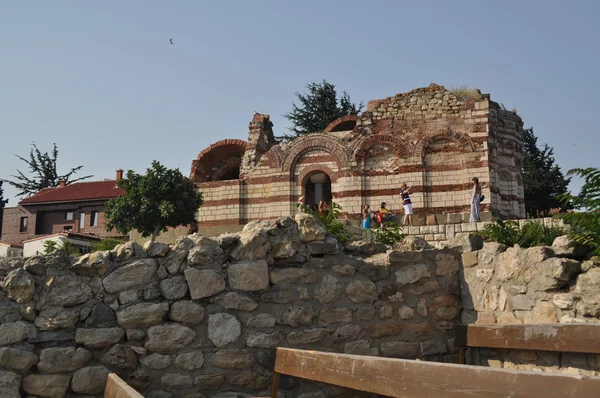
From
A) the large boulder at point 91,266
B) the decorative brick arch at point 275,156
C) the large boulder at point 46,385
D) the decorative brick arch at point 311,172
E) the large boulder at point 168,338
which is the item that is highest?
the decorative brick arch at point 275,156

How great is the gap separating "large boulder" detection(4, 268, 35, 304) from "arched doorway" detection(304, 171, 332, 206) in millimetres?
16225

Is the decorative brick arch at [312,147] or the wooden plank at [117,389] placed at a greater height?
the decorative brick arch at [312,147]

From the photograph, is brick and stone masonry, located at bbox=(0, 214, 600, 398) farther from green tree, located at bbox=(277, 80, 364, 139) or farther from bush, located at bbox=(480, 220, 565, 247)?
green tree, located at bbox=(277, 80, 364, 139)

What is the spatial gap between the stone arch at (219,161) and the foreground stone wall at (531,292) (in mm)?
17429

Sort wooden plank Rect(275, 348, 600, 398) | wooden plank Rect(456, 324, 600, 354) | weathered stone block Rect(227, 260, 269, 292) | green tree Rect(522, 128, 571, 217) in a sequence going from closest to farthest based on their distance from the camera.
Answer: wooden plank Rect(275, 348, 600, 398), wooden plank Rect(456, 324, 600, 354), weathered stone block Rect(227, 260, 269, 292), green tree Rect(522, 128, 571, 217)

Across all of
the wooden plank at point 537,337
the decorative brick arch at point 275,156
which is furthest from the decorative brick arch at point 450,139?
the wooden plank at point 537,337

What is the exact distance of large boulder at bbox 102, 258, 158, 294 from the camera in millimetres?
4308

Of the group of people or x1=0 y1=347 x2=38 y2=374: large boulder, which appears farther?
the group of people

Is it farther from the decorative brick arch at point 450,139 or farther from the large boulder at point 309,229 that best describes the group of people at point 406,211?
the large boulder at point 309,229

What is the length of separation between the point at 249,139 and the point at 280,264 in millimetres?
17241

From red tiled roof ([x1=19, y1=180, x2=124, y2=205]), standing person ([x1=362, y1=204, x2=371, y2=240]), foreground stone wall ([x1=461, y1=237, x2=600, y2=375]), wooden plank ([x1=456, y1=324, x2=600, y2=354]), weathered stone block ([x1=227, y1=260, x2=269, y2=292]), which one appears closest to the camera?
wooden plank ([x1=456, y1=324, x2=600, y2=354])

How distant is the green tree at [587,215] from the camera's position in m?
4.57

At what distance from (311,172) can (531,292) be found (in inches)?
608

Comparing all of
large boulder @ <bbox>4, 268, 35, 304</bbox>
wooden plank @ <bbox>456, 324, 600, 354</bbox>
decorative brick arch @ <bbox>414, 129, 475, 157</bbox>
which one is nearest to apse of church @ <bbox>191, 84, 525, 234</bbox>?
decorative brick arch @ <bbox>414, 129, 475, 157</bbox>
